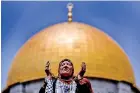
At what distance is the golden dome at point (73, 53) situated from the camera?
21547 millimetres

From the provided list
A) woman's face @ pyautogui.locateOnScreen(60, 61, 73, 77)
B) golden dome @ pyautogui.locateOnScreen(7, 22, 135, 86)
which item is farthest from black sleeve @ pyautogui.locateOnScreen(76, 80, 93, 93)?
golden dome @ pyautogui.locateOnScreen(7, 22, 135, 86)

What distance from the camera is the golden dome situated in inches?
848

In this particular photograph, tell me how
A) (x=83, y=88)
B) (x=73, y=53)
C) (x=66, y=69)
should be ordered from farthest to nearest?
(x=73, y=53), (x=66, y=69), (x=83, y=88)

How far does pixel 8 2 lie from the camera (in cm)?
1891

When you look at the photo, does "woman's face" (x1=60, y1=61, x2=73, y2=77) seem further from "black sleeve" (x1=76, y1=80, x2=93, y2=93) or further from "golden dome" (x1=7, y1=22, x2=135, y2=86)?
"golden dome" (x1=7, y1=22, x2=135, y2=86)

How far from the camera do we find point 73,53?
2156 centimetres

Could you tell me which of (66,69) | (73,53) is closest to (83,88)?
(66,69)

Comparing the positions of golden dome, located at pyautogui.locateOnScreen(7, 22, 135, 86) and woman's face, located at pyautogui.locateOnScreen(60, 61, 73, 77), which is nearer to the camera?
woman's face, located at pyautogui.locateOnScreen(60, 61, 73, 77)

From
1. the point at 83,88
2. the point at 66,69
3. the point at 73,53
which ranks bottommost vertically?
the point at 83,88

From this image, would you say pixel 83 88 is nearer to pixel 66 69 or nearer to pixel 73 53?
pixel 66 69

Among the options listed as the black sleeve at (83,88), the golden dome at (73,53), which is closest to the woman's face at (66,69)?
→ the black sleeve at (83,88)

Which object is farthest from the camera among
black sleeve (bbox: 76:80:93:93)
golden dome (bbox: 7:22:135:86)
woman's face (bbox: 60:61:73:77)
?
golden dome (bbox: 7:22:135:86)

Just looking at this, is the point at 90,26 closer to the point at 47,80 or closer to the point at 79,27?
the point at 79,27

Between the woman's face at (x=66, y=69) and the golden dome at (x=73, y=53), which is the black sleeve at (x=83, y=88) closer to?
the woman's face at (x=66, y=69)
